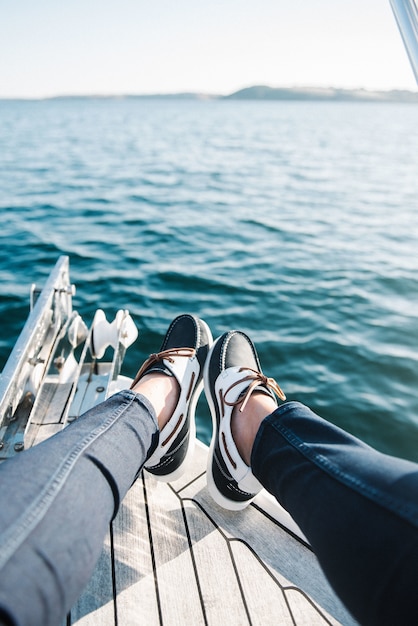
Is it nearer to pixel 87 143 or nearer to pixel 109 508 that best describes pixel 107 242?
pixel 109 508

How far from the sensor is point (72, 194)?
905cm

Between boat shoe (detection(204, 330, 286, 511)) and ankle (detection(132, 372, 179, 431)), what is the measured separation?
18cm

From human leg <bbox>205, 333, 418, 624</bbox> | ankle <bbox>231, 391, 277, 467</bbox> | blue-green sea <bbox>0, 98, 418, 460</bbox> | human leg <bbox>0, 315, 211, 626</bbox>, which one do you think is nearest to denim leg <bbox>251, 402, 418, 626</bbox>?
human leg <bbox>205, 333, 418, 624</bbox>

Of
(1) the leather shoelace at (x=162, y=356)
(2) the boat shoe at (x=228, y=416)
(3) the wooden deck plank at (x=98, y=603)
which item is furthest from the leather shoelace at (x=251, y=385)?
(3) the wooden deck plank at (x=98, y=603)

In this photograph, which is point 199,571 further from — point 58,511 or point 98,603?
point 58,511

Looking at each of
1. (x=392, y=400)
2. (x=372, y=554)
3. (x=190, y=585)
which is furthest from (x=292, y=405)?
(x=392, y=400)

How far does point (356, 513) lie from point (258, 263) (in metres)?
4.91

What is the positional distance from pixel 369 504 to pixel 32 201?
8.43m

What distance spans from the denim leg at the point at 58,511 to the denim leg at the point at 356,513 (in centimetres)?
42

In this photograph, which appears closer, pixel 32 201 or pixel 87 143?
pixel 32 201

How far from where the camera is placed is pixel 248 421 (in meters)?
1.55

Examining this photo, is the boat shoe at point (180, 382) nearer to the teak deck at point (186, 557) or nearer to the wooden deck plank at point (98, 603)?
the teak deck at point (186, 557)

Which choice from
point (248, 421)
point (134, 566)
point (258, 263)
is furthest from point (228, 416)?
point (258, 263)

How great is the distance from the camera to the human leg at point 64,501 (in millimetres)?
803
